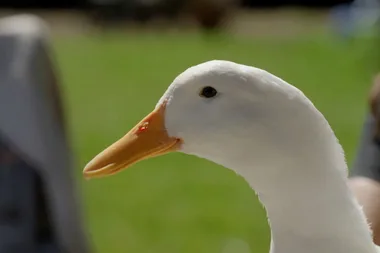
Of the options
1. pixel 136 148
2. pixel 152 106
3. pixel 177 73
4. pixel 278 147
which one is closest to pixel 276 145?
pixel 278 147

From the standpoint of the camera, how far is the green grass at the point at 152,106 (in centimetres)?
289

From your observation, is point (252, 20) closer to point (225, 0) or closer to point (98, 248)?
point (225, 0)

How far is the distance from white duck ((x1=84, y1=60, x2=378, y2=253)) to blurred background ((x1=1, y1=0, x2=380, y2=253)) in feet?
4.48

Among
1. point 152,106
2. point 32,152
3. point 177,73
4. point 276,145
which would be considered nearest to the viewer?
point 276,145

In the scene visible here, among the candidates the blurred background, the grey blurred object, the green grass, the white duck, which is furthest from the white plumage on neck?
the green grass

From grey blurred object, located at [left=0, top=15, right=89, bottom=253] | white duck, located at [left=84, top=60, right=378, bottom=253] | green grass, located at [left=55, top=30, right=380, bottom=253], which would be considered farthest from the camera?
green grass, located at [left=55, top=30, right=380, bottom=253]

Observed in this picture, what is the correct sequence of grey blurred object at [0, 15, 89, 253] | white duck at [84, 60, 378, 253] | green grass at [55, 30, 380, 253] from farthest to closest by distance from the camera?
green grass at [55, 30, 380, 253] → grey blurred object at [0, 15, 89, 253] → white duck at [84, 60, 378, 253]

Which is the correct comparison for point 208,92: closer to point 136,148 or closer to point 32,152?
point 136,148

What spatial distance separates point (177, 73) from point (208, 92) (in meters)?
4.60

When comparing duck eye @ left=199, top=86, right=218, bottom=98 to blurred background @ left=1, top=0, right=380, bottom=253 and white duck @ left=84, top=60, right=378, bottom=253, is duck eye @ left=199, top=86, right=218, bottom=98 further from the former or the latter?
blurred background @ left=1, top=0, right=380, bottom=253

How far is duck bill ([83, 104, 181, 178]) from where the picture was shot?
79cm

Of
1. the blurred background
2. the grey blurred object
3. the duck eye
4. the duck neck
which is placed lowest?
the blurred background

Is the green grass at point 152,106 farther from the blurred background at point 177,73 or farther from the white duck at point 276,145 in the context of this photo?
the white duck at point 276,145

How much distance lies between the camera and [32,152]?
1823mm
